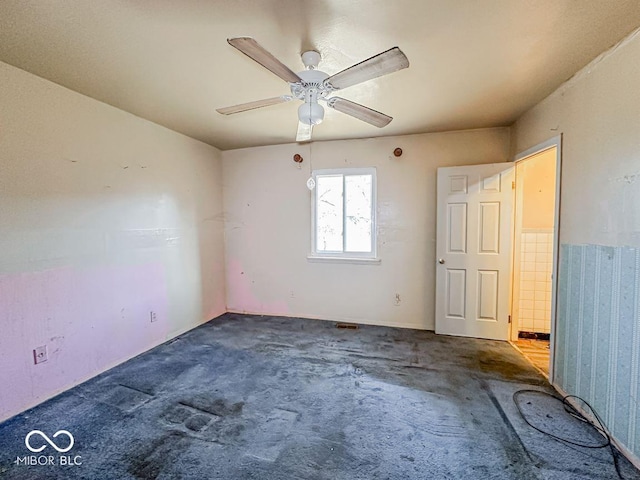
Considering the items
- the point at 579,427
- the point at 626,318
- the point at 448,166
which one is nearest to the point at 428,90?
the point at 448,166

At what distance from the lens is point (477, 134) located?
11.7 ft

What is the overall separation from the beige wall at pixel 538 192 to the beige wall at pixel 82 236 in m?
4.16

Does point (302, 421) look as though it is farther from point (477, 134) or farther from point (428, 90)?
point (477, 134)

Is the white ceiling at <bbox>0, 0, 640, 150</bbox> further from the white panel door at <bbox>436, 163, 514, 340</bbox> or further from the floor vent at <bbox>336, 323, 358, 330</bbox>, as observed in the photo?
the floor vent at <bbox>336, 323, 358, 330</bbox>

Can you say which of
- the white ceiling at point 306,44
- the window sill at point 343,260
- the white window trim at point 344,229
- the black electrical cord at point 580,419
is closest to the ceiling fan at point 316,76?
the white ceiling at point 306,44

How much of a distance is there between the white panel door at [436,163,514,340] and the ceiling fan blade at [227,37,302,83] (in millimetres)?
2454

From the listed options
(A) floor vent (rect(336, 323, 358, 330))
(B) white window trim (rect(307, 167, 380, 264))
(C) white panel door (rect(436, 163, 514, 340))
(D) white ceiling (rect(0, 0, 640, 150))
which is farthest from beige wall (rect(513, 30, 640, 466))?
(A) floor vent (rect(336, 323, 358, 330))

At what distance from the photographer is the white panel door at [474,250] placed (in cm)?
335

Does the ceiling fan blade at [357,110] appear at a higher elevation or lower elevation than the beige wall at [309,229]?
higher

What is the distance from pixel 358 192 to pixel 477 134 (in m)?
1.57

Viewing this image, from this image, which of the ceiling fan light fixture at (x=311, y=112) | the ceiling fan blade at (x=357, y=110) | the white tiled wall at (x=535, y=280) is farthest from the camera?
the white tiled wall at (x=535, y=280)

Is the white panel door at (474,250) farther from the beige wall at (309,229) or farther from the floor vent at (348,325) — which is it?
the floor vent at (348,325)

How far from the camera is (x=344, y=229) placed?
4.12m

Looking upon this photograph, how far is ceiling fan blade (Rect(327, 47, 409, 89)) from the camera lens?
4.89 ft
